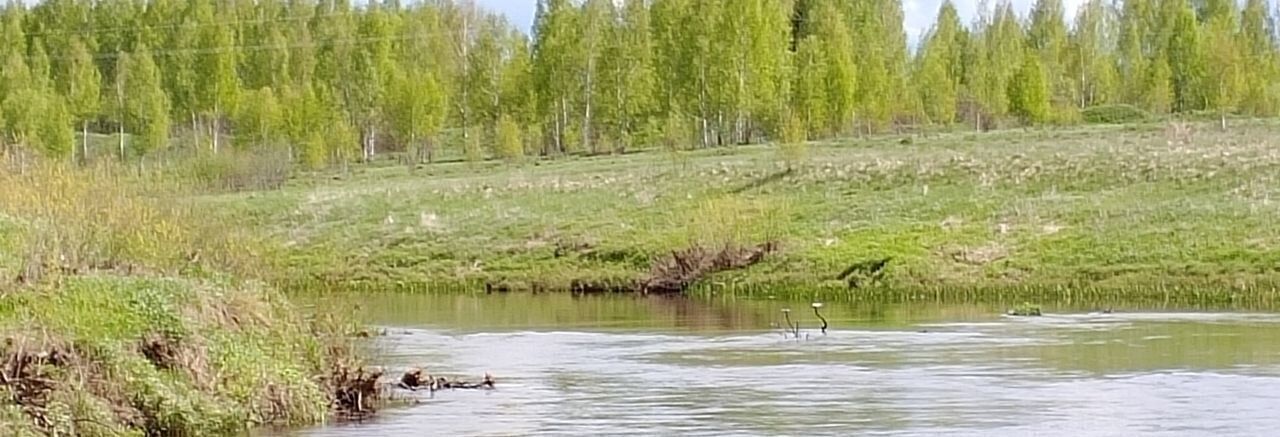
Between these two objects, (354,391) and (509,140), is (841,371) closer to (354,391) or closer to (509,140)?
(354,391)

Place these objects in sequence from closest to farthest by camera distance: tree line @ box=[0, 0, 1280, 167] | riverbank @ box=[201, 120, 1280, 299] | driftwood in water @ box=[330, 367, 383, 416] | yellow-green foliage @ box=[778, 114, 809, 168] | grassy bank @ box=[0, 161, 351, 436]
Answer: grassy bank @ box=[0, 161, 351, 436] → driftwood in water @ box=[330, 367, 383, 416] → riverbank @ box=[201, 120, 1280, 299] → yellow-green foliage @ box=[778, 114, 809, 168] → tree line @ box=[0, 0, 1280, 167]

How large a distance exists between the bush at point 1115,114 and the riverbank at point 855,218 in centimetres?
1313

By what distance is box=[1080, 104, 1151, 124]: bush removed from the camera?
333ft

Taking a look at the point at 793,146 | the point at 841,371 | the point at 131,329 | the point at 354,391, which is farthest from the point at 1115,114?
the point at 131,329

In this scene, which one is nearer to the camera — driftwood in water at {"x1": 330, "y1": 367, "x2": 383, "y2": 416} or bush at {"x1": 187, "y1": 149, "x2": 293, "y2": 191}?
driftwood in water at {"x1": 330, "y1": 367, "x2": 383, "y2": 416}

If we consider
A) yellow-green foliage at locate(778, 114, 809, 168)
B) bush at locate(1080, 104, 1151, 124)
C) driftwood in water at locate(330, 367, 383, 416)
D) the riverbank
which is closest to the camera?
Answer: driftwood in water at locate(330, 367, 383, 416)

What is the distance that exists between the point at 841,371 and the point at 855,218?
3141 centimetres

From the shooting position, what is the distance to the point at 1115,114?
10350 centimetres

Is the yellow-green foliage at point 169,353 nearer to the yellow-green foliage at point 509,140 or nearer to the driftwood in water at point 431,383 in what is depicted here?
the driftwood in water at point 431,383

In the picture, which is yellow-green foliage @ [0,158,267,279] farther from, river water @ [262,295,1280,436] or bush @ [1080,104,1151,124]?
bush @ [1080,104,1151,124]

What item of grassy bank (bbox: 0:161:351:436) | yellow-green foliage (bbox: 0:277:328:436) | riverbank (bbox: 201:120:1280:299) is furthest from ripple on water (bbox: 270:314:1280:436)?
riverbank (bbox: 201:120:1280:299)

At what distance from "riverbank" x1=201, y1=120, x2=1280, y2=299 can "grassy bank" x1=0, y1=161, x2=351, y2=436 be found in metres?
16.7

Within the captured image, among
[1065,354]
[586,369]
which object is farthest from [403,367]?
[1065,354]

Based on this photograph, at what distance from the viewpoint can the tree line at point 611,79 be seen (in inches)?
3748
